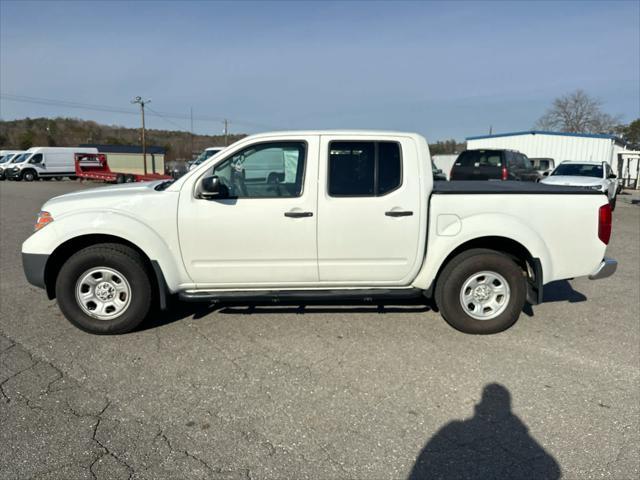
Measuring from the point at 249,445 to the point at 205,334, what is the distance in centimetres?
173

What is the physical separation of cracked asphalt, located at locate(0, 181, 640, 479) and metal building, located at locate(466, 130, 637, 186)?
29.7 metres

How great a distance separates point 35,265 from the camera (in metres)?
4.05

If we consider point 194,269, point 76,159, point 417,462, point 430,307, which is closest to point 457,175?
point 430,307

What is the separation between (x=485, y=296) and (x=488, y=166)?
38.2 feet

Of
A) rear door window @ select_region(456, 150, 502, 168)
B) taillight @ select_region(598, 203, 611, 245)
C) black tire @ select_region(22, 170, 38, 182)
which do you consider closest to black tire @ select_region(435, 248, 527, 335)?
taillight @ select_region(598, 203, 611, 245)

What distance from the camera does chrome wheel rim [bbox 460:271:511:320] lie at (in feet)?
13.9

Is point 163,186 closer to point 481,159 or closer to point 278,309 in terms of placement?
point 278,309

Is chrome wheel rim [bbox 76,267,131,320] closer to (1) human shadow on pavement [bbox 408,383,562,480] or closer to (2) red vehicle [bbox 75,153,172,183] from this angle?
(1) human shadow on pavement [bbox 408,383,562,480]

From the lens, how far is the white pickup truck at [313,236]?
403 centimetres

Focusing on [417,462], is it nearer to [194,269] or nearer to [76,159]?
[194,269]

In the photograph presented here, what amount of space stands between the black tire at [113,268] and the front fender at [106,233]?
150 millimetres

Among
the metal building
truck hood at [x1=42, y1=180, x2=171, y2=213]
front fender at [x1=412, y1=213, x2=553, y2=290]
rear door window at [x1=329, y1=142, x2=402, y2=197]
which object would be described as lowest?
front fender at [x1=412, y1=213, x2=553, y2=290]

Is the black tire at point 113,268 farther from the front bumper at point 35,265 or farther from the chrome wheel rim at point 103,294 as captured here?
the front bumper at point 35,265

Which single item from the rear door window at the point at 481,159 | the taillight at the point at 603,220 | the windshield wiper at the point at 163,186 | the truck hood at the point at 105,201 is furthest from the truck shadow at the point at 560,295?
the rear door window at the point at 481,159
